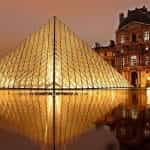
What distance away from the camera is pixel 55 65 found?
24672 millimetres

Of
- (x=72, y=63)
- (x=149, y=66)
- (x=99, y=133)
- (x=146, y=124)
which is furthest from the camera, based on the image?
(x=149, y=66)

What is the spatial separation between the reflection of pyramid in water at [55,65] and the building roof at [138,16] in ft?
97.6

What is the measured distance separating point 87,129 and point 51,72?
1758 cm

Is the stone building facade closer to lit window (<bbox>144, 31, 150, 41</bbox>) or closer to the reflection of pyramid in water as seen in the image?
lit window (<bbox>144, 31, 150, 41</bbox>)

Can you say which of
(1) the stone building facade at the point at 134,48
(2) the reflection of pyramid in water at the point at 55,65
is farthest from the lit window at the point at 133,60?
(2) the reflection of pyramid in water at the point at 55,65

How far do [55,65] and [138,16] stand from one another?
35632 millimetres

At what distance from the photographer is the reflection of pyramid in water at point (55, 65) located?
2470 centimetres

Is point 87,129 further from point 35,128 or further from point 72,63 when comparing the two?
point 72,63

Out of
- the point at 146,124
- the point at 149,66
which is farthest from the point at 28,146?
the point at 149,66

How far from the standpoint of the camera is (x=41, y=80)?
80.5 feet

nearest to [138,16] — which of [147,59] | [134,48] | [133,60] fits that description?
[134,48]

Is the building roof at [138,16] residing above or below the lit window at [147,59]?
above

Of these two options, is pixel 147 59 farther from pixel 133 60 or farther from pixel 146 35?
pixel 146 35

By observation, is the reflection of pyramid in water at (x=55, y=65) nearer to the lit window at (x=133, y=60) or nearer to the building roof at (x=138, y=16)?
the lit window at (x=133, y=60)
